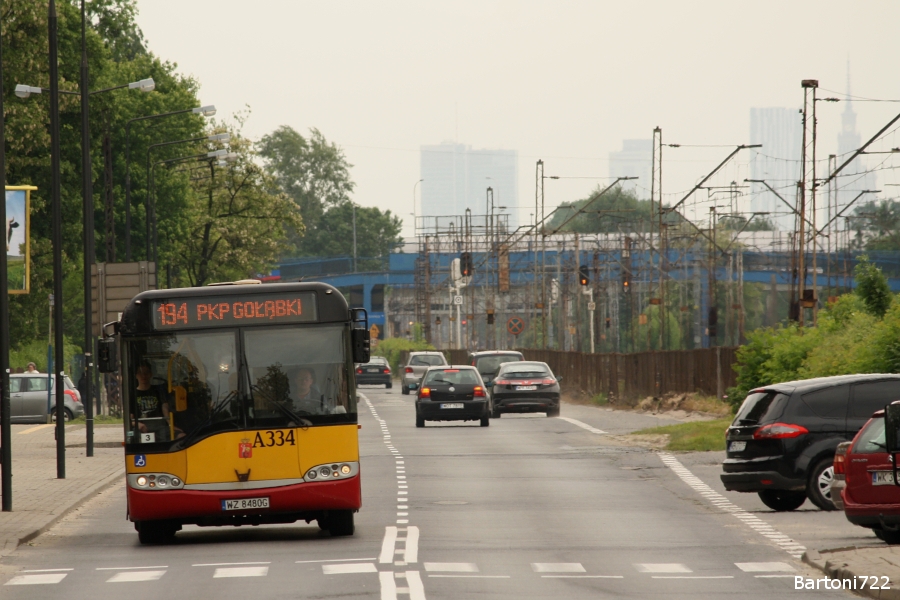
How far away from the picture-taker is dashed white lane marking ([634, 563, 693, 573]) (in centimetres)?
1247

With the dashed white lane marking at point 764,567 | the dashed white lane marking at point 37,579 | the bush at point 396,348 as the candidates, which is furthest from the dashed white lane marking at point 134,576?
the bush at point 396,348

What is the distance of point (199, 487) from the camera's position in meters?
15.1

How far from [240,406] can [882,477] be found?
19.7 feet

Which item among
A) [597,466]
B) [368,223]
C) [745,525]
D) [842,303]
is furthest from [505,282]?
[368,223]

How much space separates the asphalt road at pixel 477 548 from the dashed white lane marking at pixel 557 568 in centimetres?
2

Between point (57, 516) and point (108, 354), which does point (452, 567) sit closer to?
point (108, 354)

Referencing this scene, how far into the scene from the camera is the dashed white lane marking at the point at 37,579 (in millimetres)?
12375

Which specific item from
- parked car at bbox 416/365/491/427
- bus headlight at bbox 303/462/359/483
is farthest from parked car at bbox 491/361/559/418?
bus headlight at bbox 303/462/359/483

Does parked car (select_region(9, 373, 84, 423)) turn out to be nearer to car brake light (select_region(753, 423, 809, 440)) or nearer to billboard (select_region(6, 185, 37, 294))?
billboard (select_region(6, 185, 37, 294))

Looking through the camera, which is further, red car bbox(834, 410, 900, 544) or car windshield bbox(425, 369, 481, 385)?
car windshield bbox(425, 369, 481, 385)

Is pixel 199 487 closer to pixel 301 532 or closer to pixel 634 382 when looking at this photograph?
pixel 301 532

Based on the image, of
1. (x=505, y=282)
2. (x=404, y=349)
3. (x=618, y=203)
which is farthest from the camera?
(x=618, y=203)

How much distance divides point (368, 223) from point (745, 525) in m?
141

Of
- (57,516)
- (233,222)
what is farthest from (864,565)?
(233,222)
